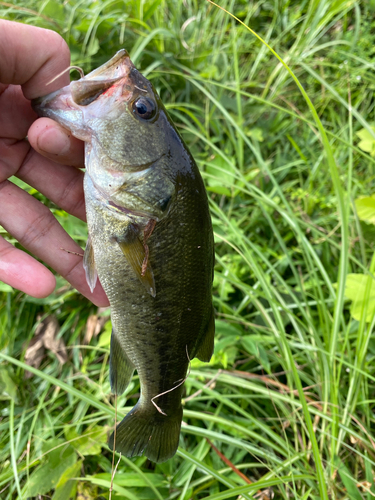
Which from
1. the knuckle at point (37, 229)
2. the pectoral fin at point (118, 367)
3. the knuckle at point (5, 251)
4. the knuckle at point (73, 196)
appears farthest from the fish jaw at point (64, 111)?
the pectoral fin at point (118, 367)

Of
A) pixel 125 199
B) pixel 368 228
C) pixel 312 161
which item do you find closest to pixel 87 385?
pixel 125 199

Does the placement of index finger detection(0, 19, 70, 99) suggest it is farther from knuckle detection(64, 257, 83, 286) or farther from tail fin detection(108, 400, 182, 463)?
tail fin detection(108, 400, 182, 463)

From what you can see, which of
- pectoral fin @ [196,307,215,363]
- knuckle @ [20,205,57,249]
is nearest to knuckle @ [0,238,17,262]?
knuckle @ [20,205,57,249]

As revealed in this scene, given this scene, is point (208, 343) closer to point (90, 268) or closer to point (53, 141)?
point (90, 268)

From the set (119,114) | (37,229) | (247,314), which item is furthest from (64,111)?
(247,314)

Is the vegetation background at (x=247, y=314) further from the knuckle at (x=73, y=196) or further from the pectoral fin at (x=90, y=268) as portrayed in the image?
the pectoral fin at (x=90, y=268)

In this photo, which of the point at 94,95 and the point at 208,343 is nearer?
the point at 94,95
